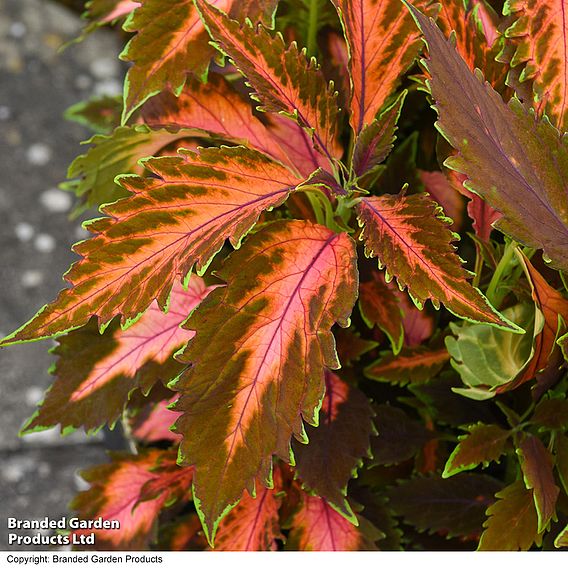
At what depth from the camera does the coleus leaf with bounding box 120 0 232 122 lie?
23.3 inches

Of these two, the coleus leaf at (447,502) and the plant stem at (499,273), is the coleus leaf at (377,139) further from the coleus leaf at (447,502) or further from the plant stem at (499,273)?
the coleus leaf at (447,502)

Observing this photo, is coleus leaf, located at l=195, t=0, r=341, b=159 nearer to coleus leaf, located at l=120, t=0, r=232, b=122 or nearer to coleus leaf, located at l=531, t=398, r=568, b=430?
coleus leaf, located at l=120, t=0, r=232, b=122

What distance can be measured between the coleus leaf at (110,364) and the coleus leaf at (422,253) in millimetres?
202

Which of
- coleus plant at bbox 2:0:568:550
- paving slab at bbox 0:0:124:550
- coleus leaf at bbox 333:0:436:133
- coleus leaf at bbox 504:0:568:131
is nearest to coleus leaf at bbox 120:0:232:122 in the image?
coleus plant at bbox 2:0:568:550

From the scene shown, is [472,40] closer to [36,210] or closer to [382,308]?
[382,308]

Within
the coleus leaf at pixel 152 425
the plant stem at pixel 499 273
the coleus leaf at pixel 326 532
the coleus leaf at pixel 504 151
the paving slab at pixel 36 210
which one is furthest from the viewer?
the paving slab at pixel 36 210

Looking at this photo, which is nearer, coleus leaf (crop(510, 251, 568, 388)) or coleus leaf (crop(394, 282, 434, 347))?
coleus leaf (crop(510, 251, 568, 388))

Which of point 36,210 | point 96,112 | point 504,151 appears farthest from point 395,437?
point 36,210

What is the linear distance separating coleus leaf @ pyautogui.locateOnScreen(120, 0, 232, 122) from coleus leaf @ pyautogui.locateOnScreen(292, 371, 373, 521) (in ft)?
0.94

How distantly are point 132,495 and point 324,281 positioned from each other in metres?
0.35

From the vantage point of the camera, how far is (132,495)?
Result: 762mm

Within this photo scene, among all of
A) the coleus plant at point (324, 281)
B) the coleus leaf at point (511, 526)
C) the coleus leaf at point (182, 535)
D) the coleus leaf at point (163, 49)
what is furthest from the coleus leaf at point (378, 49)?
the coleus leaf at point (182, 535)

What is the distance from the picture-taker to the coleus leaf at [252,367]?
19.5 inches
